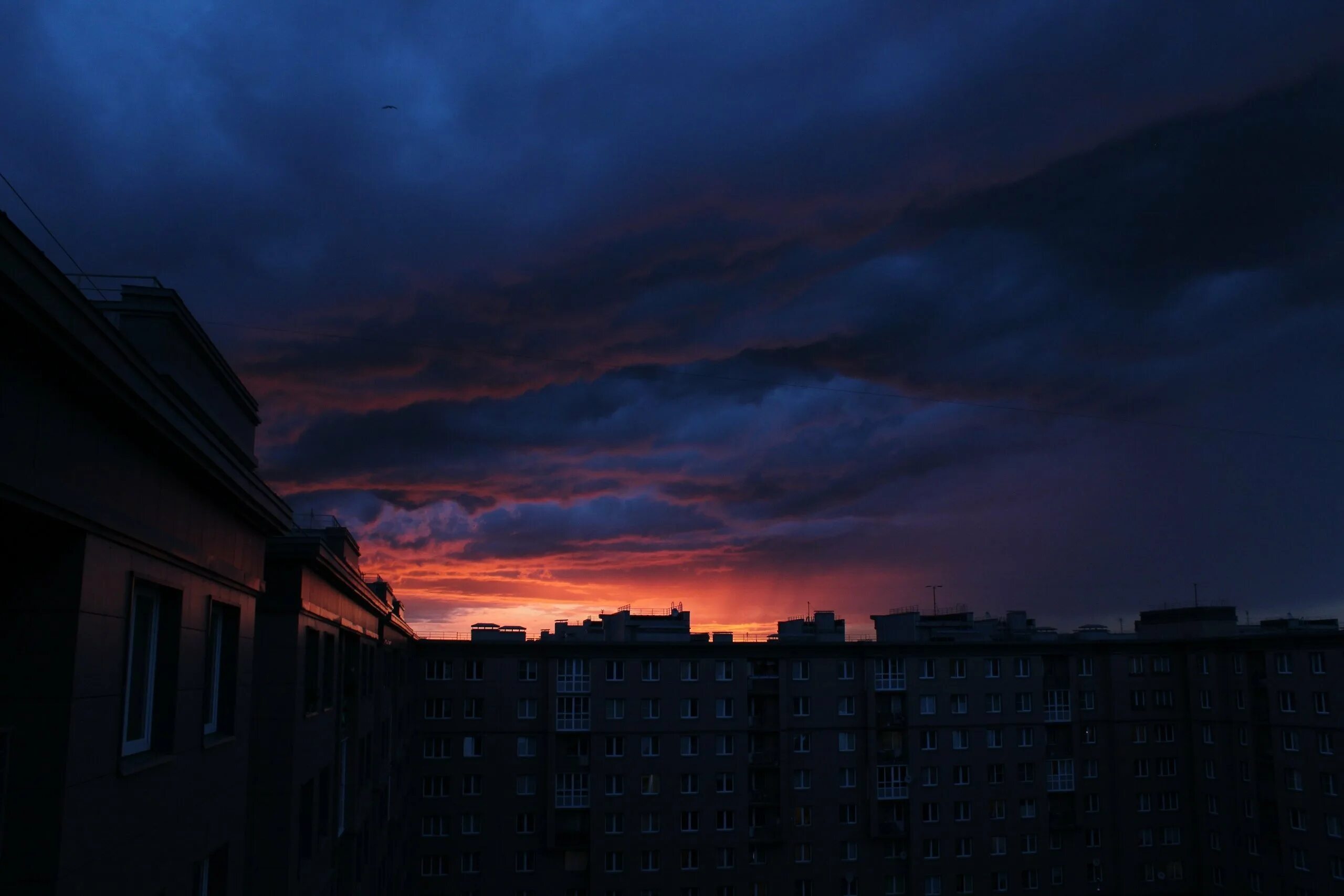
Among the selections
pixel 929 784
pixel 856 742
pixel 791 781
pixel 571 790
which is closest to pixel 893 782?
pixel 929 784

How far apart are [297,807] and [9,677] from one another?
38.7ft

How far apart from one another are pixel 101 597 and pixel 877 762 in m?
72.1

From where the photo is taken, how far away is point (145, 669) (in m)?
11.7

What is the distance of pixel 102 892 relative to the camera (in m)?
9.49

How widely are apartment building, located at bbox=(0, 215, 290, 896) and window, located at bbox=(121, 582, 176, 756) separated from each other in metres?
0.03

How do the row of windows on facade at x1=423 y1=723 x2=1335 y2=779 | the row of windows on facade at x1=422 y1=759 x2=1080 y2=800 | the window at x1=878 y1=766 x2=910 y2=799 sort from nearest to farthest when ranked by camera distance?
1. the row of windows on facade at x1=422 y1=759 x2=1080 y2=800
2. the row of windows on facade at x1=423 y1=723 x2=1335 y2=779
3. the window at x1=878 y1=766 x2=910 y2=799

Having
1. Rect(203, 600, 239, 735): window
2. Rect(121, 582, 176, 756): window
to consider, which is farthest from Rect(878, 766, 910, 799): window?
Rect(121, 582, 176, 756): window

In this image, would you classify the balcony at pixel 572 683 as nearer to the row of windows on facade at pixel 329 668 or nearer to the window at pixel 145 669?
the row of windows on facade at pixel 329 668

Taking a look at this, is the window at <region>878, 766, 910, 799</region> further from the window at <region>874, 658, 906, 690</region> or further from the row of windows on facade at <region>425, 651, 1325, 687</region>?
the row of windows on facade at <region>425, 651, 1325, 687</region>

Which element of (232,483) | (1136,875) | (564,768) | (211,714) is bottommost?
(1136,875)

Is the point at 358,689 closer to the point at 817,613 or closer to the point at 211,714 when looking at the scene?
the point at 211,714

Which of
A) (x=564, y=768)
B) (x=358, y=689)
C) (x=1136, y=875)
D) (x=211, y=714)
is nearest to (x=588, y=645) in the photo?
(x=564, y=768)

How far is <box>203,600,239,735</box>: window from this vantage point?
15.0m

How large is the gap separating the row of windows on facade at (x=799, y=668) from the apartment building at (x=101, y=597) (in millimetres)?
58644
